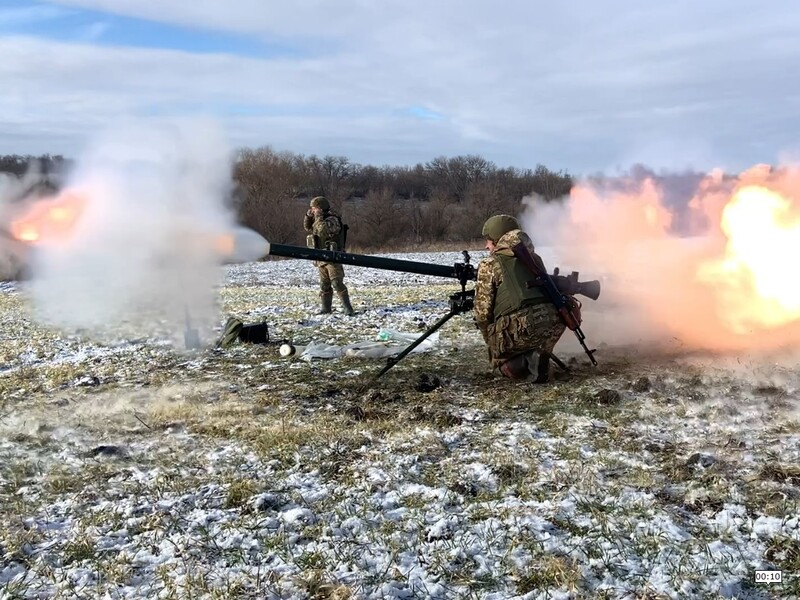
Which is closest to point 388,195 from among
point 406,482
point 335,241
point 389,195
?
point 389,195

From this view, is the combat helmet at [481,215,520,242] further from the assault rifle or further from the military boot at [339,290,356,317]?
the military boot at [339,290,356,317]

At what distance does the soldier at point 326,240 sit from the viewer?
46.3ft

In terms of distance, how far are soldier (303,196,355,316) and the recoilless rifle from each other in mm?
5116

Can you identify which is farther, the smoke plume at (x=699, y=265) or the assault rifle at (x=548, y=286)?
the smoke plume at (x=699, y=265)

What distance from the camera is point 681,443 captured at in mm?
5898

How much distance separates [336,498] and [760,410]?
450cm

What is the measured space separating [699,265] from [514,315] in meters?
4.89

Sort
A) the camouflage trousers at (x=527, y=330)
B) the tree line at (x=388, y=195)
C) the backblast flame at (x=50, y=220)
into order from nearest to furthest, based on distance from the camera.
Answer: the camouflage trousers at (x=527, y=330), the backblast flame at (x=50, y=220), the tree line at (x=388, y=195)

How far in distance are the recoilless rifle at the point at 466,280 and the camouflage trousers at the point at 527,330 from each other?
0.49 ft

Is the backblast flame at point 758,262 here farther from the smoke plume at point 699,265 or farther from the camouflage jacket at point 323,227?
the camouflage jacket at point 323,227

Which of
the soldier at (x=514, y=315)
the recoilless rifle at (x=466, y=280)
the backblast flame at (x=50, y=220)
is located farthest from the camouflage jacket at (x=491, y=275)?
the backblast flame at (x=50, y=220)

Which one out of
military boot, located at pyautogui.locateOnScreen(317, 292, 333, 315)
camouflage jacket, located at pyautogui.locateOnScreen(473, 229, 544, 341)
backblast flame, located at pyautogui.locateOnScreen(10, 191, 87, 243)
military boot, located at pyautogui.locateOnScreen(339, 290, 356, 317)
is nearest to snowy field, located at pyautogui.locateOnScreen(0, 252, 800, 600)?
camouflage jacket, located at pyautogui.locateOnScreen(473, 229, 544, 341)

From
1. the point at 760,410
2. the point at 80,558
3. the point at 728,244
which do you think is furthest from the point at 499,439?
the point at 728,244

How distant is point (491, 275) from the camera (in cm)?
810
